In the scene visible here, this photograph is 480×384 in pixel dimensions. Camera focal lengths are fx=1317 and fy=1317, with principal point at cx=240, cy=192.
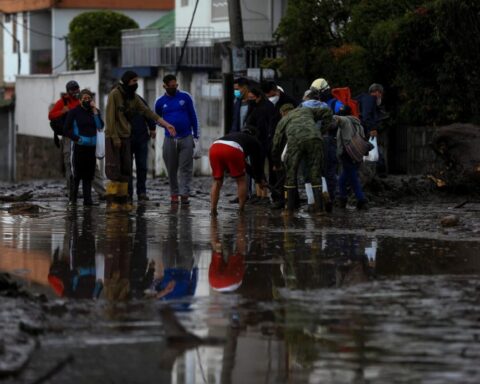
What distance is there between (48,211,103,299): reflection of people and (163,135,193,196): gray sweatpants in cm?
450

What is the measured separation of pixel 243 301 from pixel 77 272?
220 centimetres

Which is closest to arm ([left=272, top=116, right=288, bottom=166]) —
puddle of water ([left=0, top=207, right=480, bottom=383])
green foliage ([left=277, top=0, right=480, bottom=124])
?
puddle of water ([left=0, top=207, right=480, bottom=383])

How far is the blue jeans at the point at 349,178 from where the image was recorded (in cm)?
1723

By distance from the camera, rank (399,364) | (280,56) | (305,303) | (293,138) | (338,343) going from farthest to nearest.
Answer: (280,56), (293,138), (305,303), (338,343), (399,364)

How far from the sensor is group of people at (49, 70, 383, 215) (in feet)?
54.4

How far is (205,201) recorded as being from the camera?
20156 millimetres

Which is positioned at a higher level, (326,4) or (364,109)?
(326,4)

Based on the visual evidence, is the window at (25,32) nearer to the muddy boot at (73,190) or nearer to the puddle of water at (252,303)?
the muddy boot at (73,190)

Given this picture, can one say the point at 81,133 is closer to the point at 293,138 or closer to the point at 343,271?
the point at 293,138

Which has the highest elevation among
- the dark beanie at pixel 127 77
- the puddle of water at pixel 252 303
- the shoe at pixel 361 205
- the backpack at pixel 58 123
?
the dark beanie at pixel 127 77

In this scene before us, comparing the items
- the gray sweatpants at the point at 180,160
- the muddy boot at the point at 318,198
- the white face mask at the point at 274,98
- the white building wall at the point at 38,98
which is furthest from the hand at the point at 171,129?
the white building wall at the point at 38,98

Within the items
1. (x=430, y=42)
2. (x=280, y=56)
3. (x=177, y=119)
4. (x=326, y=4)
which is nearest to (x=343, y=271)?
(x=177, y=119)

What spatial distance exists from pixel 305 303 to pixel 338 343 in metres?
1.49

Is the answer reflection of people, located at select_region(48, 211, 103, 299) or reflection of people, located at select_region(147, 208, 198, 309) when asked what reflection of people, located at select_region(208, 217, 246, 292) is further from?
reflection of people, located at select_region(48, 211, 103, 299)
